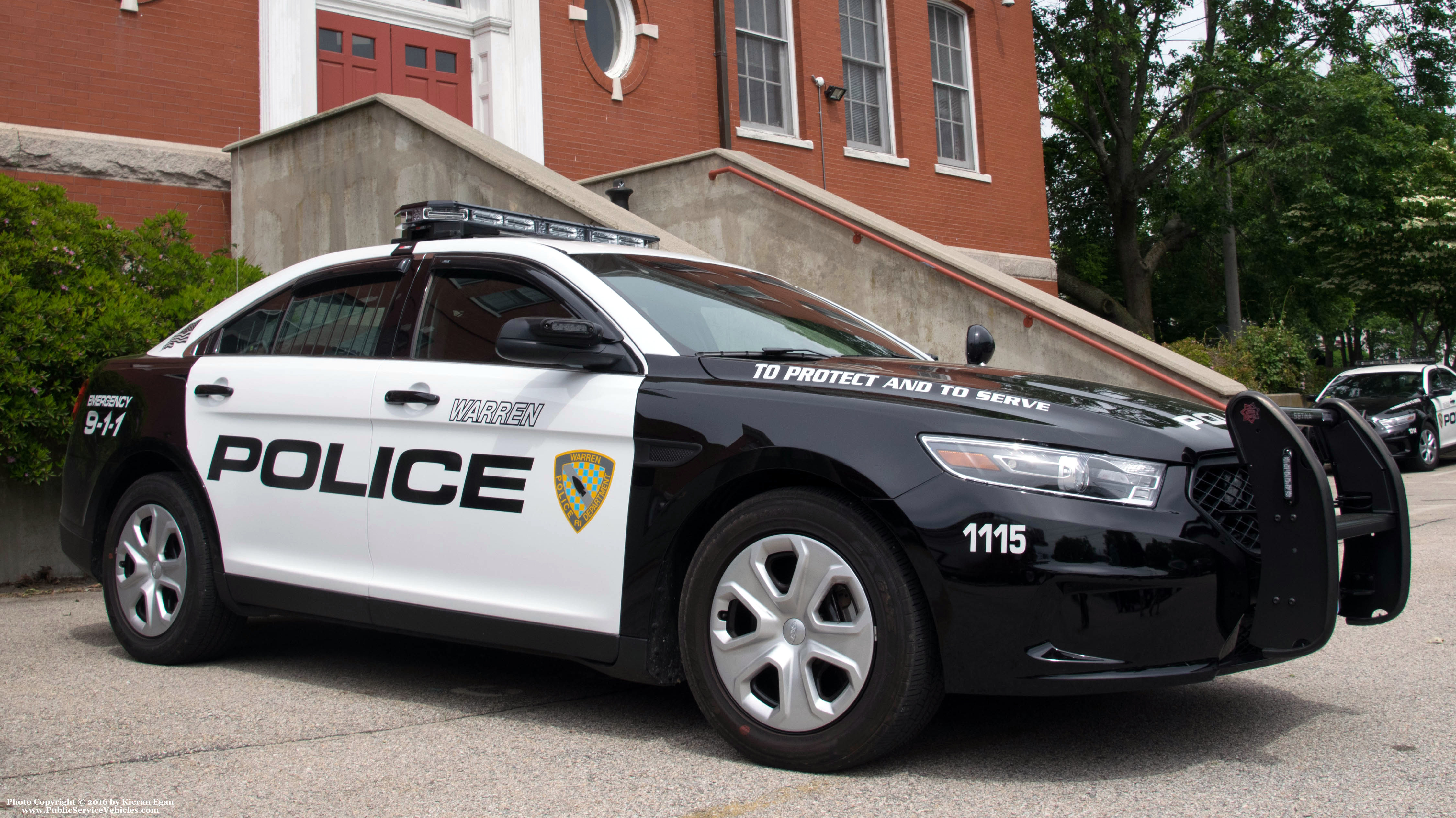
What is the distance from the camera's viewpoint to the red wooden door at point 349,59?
12.7 meters

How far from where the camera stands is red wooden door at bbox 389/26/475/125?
44.3 ft

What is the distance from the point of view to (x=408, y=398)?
4.37 meters

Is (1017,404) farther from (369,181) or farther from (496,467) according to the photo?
(369,181)

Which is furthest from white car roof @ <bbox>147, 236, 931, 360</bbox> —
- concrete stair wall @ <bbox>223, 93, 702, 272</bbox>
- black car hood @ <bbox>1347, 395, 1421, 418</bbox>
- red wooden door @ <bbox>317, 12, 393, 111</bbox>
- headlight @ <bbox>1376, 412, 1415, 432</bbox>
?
black car hood @ <bbox>1347, 395, 1421, 418</bbox>

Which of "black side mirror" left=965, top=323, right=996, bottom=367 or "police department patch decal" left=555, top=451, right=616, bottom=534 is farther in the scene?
"black side mirror" left=965, top=323, right=996, bottom=367

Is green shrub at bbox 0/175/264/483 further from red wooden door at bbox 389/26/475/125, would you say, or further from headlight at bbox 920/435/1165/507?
headlight at bbox 920/435/1165/507

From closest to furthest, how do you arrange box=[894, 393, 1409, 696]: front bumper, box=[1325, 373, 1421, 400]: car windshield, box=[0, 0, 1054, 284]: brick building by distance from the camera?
box=[894, 393, 1409, 696]: front bumper, box=[0, 0, 1054, 284]: brick building, box=[1325, 373, 1421, 400]: car windshield

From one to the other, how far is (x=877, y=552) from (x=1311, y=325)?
50.1 m

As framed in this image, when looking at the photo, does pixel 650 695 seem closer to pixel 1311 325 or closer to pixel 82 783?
pixel 82 783

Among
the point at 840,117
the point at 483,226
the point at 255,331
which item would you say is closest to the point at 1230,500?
the point at 483,226

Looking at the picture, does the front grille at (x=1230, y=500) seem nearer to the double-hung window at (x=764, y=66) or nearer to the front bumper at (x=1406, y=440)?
the front bumper at (x=1406, y=440)

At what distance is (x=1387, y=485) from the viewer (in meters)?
3.68

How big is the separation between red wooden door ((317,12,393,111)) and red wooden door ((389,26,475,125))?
20cm

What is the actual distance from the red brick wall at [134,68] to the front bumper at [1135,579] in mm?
10109
